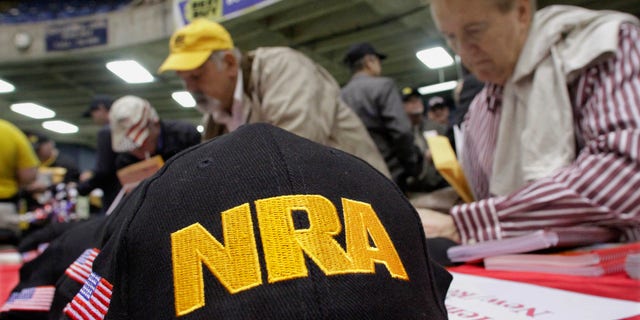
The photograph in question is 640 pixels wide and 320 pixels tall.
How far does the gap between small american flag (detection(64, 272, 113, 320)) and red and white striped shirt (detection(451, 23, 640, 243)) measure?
23.8 inches

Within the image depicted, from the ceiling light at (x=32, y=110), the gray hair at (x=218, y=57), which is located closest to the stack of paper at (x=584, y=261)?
the gray hair at (x=218, y=57)

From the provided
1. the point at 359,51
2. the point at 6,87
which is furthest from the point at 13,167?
the point at 6,87

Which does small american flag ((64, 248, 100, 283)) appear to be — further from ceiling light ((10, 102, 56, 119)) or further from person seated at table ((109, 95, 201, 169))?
ceiling light ((10, 102, 56, 119))

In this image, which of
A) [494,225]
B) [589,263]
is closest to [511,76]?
[494,225]

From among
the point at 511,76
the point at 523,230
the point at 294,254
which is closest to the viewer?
the point at 294,254

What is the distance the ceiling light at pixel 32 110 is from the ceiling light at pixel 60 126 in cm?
40

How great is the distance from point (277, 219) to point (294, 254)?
3cm

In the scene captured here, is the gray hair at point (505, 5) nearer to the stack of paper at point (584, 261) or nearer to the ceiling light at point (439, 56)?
the ceiling light at point (439, 56)

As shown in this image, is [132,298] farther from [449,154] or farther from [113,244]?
[449,154]

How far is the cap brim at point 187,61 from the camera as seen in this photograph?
149 centimetres

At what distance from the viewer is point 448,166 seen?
0.92 meters

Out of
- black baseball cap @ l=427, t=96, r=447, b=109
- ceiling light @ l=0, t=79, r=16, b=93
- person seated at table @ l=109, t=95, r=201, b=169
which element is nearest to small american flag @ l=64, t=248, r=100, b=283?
person seated at table @ l=109, t=95, r=201, b=169

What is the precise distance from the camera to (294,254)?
33cm

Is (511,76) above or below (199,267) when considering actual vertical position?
above
